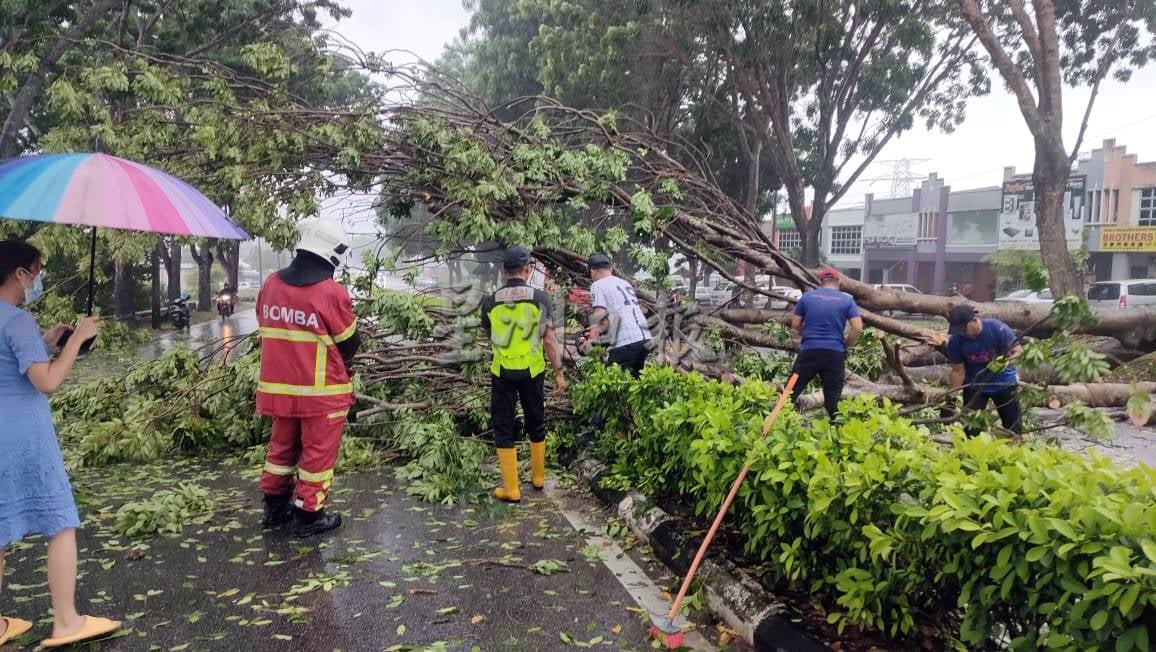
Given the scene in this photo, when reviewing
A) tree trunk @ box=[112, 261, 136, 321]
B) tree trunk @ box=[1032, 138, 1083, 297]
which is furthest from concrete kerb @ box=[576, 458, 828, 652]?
tree trunk @ box=[112, 261, 136, 321]

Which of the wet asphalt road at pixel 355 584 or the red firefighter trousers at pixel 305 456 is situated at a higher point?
the red firefighter trousers at pixel 305 456

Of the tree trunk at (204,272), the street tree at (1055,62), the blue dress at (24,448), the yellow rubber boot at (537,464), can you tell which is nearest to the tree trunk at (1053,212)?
the street tree at (1055,62)

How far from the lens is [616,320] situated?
6.55 metres

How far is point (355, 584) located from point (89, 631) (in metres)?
1.14

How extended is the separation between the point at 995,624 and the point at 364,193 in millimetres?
7022

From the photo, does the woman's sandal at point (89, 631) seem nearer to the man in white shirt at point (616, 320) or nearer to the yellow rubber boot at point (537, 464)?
the yellow rubber boot at point (537, 464)

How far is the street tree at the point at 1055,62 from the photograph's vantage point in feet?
40.9

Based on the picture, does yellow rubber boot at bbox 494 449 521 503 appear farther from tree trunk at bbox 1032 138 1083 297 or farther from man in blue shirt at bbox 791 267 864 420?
tree trunk at bbox 1032 138 1083 297

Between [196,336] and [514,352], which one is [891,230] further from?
[514,352]

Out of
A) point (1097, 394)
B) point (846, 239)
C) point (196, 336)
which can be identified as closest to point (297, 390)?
point (1097, 394)

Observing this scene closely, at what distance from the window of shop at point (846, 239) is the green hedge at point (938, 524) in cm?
5067

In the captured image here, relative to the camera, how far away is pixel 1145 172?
34.3m

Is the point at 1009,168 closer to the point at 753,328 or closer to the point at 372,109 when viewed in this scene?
the point at 753,328

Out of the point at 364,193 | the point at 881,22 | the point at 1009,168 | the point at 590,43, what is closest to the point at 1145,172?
the point at 1009,168
